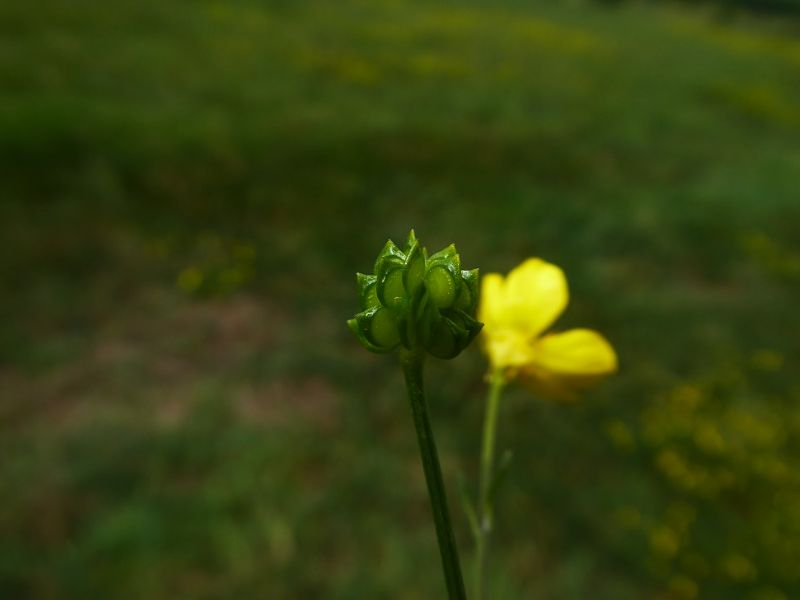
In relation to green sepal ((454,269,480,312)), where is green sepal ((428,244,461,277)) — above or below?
above

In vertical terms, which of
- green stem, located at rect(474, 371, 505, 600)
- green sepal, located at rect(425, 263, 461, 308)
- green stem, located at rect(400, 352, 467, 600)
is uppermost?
green sepal, located at rect(425, 263, 461, 308)

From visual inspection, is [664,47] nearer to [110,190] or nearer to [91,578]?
[110,190]

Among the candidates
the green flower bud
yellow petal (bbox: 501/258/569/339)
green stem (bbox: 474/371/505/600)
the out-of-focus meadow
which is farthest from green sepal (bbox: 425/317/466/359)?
the out-of-focus meadow

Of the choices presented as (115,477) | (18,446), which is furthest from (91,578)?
(18,446)

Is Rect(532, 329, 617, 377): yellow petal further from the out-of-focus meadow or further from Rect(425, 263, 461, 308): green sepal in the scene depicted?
the out-of-focus meadow

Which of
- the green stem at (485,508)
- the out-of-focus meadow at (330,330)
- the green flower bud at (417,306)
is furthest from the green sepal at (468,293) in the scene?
the out-of-focus meadow at (330,330)
